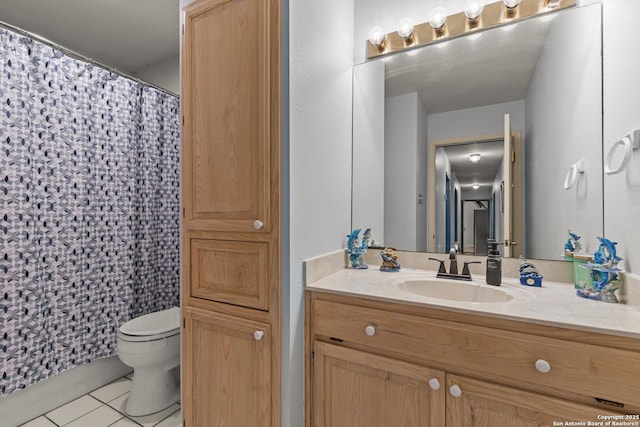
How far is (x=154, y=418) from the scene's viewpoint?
1.72m

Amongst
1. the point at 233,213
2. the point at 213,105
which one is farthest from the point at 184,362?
the point at 213,105

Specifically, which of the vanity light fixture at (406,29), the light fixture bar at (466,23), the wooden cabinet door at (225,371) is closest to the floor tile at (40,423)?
the wooden cabinet door at (225,371)

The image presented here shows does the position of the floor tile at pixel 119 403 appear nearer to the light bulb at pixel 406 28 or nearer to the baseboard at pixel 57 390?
the baseboard at pixel 57 390

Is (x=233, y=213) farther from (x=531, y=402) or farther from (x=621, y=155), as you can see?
(x=621, y=155)

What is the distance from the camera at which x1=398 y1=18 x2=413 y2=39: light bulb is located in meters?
1.59

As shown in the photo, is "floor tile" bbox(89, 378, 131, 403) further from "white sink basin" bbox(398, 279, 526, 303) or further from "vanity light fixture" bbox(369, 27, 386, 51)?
"vanity light fixture" bbox(369, 27, 386, 51)

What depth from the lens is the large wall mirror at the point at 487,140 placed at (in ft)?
4.13

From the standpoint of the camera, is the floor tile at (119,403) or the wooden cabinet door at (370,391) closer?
the wooden cabinet door at (370,391)

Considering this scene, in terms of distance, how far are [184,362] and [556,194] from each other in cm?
192

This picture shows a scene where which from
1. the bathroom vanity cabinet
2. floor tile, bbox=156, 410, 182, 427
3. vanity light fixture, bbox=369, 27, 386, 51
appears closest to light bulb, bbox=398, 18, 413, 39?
vanity light fixture, bbox=369, 27, 386, 51

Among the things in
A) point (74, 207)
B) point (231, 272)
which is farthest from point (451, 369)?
point (74, 207)

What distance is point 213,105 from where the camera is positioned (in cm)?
132

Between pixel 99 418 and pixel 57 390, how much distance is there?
1.16ft

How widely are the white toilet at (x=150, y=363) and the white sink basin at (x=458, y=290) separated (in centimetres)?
146
